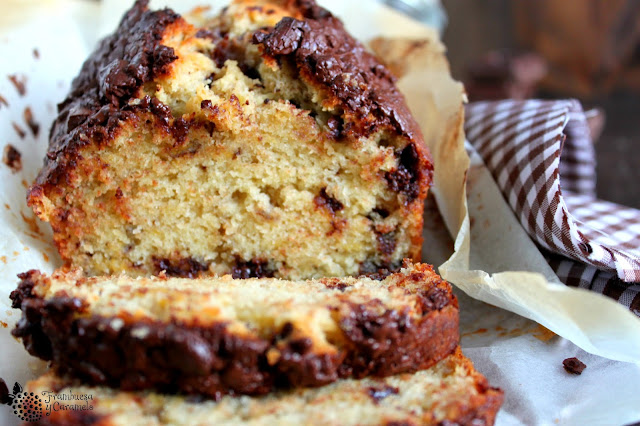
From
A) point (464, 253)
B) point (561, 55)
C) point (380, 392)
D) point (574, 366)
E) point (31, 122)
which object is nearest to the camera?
point (380, 392)

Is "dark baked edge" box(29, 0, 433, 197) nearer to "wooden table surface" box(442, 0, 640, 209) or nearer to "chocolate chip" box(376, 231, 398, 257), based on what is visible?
"chocolate chip" box(376, 231, 398, 257)

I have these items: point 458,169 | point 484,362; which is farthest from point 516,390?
point 458,169

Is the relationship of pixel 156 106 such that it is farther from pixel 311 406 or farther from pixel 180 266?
pixel 311 406

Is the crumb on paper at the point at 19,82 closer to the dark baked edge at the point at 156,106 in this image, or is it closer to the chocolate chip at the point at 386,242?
the dark baked edge at the point at 156,106

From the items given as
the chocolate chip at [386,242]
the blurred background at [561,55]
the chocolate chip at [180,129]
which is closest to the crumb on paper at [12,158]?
the chocolate chip at [180,129]

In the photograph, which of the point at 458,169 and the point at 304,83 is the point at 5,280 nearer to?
the point at 304,83

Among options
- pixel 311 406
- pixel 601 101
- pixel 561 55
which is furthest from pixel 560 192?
pixel 561 55

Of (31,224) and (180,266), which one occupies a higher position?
(31,224)
